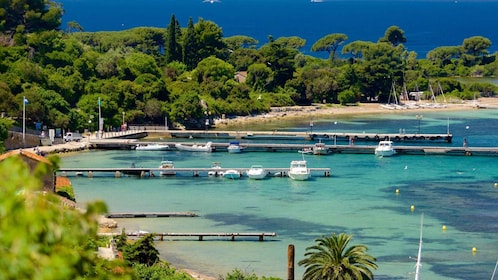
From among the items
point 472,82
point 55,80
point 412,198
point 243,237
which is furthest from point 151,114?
point 472,82

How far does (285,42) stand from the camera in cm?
13925

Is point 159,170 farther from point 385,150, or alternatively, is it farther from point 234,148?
point 385,150

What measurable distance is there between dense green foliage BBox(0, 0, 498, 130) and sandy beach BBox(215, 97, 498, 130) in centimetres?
122

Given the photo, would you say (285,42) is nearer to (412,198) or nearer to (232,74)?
(232,74)

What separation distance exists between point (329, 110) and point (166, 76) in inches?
625

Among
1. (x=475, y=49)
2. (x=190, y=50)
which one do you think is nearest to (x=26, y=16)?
(x=190, y=50)

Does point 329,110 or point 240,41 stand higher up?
point 240,41

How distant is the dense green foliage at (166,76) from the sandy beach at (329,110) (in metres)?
1.22

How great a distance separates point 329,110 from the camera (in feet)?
324

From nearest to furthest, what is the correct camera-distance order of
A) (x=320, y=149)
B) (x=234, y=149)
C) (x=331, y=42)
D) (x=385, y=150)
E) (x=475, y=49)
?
(x=385, y=150) → (x=320, y=149) → (x=234, y=149) → (x=331, y=42) → (x=475, y=49)

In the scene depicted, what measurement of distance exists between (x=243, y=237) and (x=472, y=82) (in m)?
79.1

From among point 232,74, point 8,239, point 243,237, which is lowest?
point 243,237

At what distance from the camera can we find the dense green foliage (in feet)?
257

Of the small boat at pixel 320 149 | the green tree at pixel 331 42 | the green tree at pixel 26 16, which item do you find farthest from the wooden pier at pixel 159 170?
the green tree at pixel 331 42
